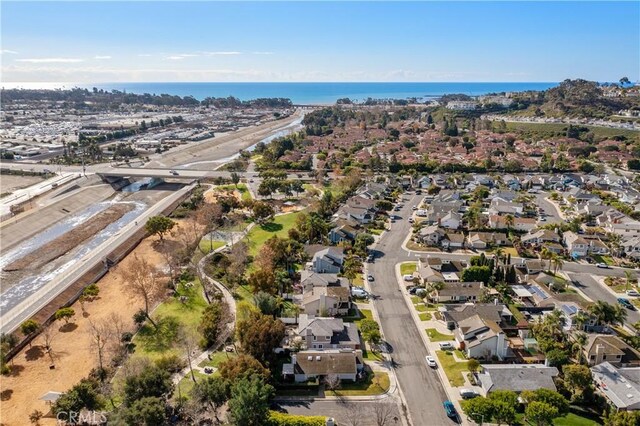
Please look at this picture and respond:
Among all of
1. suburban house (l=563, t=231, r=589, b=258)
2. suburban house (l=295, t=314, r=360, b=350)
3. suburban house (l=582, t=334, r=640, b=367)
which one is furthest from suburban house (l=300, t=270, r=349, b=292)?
suburban house (l=563, t=231, r=589, b=258)

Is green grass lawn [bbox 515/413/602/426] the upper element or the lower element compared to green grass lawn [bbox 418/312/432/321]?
lower

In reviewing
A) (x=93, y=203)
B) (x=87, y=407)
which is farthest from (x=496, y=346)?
(x=93, y=203)

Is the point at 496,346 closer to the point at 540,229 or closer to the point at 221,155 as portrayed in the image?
the point at 540,229

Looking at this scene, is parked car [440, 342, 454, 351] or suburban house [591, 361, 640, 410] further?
parked car [440, 342, 454, 351]

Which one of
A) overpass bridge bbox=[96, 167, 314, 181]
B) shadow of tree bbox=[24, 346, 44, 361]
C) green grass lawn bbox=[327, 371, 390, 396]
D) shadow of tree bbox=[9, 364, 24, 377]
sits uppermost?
overpass bridge bbox=[96, 167, 314, 181]

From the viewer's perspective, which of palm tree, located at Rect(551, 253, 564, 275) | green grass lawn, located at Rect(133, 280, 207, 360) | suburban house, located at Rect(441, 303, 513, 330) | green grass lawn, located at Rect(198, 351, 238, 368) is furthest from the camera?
palm tree, located at Rect(551, 253, 564, 275)

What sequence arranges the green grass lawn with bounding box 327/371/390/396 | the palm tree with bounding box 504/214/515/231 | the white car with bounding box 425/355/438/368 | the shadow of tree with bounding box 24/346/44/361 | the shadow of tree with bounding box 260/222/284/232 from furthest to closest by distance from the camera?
the shadow of tree with bounding box 260/222/284/232 < the palm tree with bounding box 504/214/515/231 < the shadow of tree with bounding box 24/346/44/361 < the white car with bounding box 425/355/438/368 < the green grass lawn with bounding box 327/371/390/396

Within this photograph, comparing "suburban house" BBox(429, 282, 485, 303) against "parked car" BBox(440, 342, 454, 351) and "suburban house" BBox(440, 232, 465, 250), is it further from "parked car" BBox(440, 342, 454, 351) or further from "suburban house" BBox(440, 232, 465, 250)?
"suburban house" BBox(440, 232, 465, 250)
